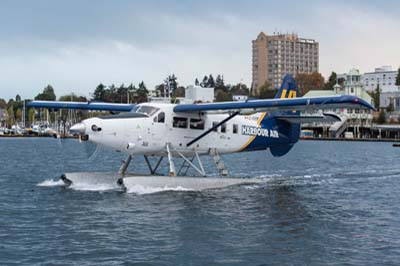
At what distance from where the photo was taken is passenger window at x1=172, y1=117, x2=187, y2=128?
78.4 feet

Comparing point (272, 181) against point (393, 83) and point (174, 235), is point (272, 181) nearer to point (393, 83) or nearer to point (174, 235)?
point (174, 235)

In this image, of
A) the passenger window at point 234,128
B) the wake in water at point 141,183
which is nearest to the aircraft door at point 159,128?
the wake in water at point 141,183

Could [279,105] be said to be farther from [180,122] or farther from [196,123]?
[180,122]

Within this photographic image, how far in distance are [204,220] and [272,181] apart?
11.2 m

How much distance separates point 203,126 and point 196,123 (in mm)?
353

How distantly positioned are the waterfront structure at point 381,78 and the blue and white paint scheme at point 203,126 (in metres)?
160

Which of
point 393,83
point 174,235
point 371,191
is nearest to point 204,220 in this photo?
point 174,235

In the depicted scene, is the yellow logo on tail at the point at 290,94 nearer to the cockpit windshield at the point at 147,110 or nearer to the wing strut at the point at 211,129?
the wing strut at the point at 211,129

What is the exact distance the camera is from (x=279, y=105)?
900 inches

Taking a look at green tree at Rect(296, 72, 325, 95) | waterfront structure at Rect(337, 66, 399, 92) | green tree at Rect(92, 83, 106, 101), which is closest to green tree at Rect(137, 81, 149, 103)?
green tree at Rect(92, 83, 106, 101)

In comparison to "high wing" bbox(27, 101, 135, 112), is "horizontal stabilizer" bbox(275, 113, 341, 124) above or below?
below

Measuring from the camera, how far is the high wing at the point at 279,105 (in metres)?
21.0

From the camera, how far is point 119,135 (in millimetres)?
21625

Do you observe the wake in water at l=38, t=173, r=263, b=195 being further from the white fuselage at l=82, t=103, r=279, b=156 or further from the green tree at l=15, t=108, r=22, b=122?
the green tree at l=15, t=108, r=22, b=122
